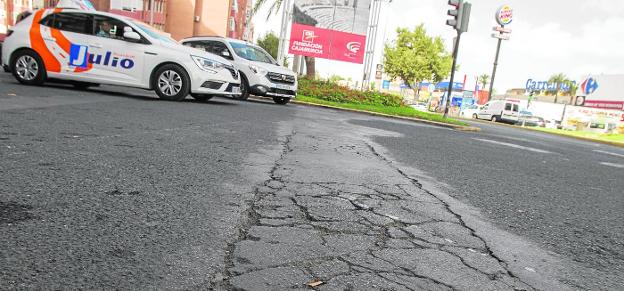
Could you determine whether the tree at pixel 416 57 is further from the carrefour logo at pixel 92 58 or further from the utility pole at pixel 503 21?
the carrefour logo at pixel 92 58

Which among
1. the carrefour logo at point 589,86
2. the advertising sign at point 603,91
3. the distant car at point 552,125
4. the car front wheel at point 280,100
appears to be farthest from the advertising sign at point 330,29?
the carrefour logo at point 589,86

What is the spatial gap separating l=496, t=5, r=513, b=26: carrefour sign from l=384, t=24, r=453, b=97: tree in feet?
25.7

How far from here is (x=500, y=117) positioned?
3641 cm

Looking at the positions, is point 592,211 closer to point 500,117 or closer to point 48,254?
point 48,254

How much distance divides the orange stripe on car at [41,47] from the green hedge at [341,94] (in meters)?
10.7

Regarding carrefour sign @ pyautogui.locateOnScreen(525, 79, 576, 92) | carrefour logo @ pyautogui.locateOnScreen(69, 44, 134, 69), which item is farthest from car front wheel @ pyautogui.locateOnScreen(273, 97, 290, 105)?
carrefour sign @ pyautogui.locateOnScreen(525, 79, 576, 92)

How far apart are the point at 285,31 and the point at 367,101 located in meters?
5.22

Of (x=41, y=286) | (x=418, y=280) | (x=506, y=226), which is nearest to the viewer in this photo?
(x=41, y=286)

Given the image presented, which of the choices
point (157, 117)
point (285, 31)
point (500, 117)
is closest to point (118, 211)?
point (157, 117)

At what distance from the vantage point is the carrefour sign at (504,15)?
54000 millimetres

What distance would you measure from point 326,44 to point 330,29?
0.73 m

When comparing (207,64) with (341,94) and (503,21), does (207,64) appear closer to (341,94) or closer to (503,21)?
(341,94)

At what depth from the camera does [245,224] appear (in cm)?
266

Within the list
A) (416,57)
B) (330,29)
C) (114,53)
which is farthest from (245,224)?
(416,57)
